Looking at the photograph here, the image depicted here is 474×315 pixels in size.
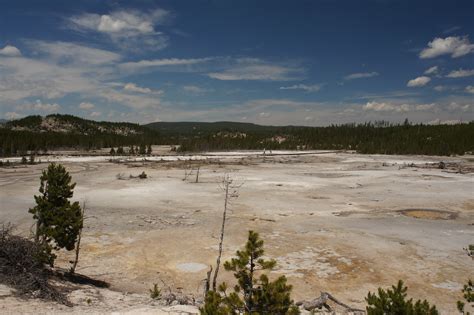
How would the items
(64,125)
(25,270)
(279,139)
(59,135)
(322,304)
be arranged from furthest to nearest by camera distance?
(64,125) < (279,139) < (59,135) < (322,304) < (25,270)

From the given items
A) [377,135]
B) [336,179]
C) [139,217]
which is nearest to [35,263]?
[139,217]

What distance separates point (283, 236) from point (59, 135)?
368 feet

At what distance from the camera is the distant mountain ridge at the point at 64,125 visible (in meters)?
153

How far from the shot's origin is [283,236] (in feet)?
63.4

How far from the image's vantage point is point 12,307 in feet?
28.4

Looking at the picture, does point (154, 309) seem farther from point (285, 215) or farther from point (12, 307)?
point (285, 215)

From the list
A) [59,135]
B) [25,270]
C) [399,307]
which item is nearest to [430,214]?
[399,307]

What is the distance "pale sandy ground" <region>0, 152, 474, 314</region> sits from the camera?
13.4 metres

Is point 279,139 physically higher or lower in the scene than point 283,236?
higher

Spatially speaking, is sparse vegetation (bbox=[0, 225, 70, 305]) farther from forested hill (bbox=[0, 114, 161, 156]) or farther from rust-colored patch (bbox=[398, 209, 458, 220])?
forested hill (bbox=[0, 114, 161, 156])

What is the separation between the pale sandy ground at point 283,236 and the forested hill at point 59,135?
198ft

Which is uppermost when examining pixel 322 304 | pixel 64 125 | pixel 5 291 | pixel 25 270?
pixel 64 125

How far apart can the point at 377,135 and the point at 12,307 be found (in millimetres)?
147827

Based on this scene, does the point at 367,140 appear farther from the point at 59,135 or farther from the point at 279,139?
the point at 59,135
